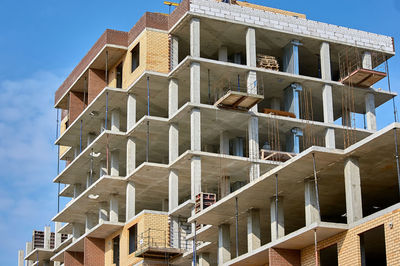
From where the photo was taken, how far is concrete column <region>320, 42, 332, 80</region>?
71438 mm

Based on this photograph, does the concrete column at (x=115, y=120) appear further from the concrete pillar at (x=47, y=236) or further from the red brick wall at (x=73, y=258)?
the concrete pillar at (x=47, y=236)

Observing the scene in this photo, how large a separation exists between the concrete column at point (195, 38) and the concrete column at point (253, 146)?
20.9ft

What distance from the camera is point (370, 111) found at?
239ft

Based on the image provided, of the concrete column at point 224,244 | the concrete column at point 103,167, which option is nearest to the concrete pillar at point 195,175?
the concrete column at point 224,244

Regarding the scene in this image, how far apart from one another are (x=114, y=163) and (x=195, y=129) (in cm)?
1179

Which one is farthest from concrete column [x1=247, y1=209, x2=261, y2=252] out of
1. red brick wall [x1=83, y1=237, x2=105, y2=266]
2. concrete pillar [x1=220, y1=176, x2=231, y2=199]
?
red brick wall [x1=83, y1=237, x2=105, y2=266]

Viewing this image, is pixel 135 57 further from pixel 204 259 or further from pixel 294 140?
pixel 204 259

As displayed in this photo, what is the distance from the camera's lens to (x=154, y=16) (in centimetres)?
7112

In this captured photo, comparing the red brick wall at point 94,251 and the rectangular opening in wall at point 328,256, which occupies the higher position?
the red brick wall at point 94,251

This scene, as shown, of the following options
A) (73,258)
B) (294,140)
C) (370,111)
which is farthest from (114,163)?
(370,111)

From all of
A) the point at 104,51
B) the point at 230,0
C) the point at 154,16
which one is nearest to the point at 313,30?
the point at 230,0

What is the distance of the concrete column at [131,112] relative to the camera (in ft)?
236

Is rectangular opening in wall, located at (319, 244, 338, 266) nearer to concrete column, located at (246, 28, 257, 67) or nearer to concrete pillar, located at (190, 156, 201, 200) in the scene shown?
concrete pillar, located at (190, 156, 201, 200)

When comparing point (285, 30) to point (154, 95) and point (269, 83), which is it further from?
point (154, 95)
